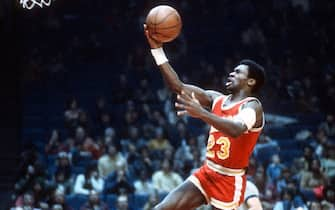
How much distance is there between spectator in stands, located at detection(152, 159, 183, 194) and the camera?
12469 mm

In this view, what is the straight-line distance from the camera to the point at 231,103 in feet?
22.6

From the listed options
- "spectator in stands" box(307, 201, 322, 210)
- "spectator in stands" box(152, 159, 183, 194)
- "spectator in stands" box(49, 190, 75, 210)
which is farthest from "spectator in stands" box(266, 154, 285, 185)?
"spectator in stands" box(49, 190, 75, 210)

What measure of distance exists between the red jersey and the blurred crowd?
5138mm

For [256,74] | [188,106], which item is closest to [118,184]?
[256,74]

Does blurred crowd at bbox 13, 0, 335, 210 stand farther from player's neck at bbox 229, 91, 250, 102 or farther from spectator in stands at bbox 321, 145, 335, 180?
player's neck at bbox 229, 91, 250, 102

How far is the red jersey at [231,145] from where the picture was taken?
673cm

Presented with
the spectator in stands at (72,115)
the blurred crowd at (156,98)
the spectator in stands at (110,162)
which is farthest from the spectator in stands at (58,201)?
the spectator in stands at (72,115)

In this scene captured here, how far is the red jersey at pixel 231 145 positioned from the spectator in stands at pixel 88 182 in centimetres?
578

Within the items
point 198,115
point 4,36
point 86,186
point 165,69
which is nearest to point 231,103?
point 165,69

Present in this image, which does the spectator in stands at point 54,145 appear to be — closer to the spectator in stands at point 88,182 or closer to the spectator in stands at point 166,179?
the spectator in stands at point 88,182

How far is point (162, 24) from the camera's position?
22.8 ft

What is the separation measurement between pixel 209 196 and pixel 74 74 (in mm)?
10248

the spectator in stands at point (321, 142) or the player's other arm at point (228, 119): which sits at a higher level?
the player's other arm at point (228, 119)

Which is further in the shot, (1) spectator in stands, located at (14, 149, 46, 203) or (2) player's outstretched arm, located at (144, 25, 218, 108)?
(1) spectator in stands, located at (14, 149, 46, 203)
